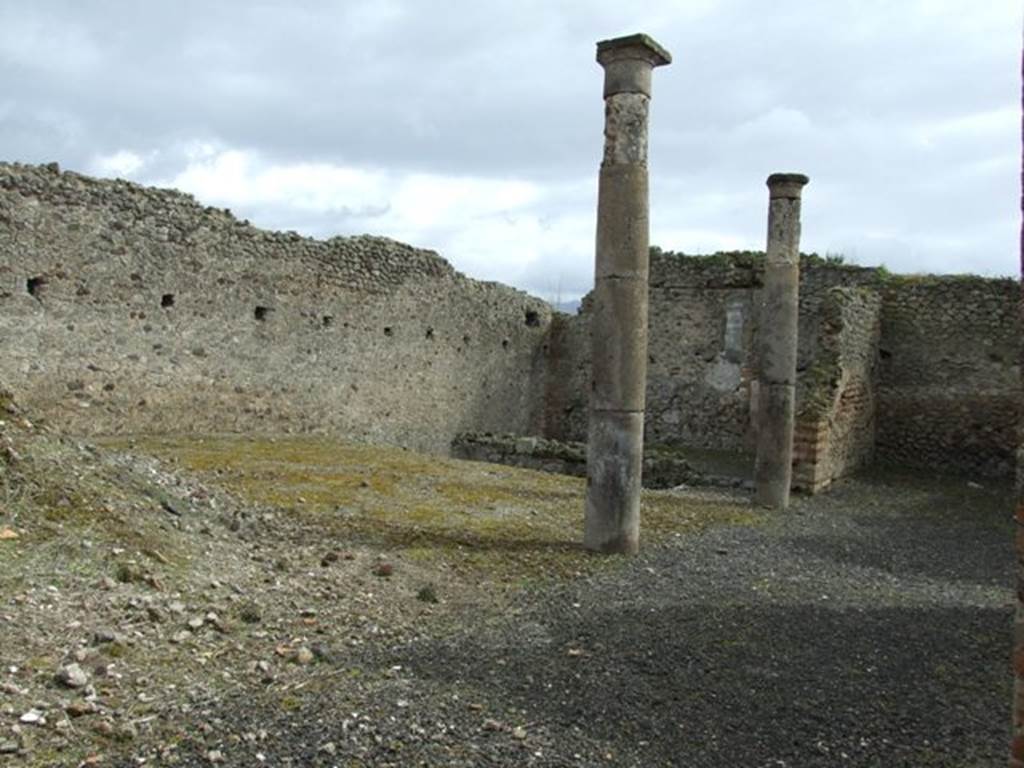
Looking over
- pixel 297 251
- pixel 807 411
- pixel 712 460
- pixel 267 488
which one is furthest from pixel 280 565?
pixel 712 460

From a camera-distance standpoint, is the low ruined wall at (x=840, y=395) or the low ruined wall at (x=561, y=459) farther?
the low ruined wall at (x=561, y=459)

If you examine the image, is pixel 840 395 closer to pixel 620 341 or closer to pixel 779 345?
pixel 779 345

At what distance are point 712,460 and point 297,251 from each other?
790 cm

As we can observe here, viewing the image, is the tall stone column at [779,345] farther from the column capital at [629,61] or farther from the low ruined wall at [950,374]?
the low ruined wall at [950,374]

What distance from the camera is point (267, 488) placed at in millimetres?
9500

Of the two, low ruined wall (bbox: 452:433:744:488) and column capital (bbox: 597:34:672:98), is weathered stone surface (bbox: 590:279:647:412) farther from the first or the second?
low ruined wall (bbox: 452:433:744:488)

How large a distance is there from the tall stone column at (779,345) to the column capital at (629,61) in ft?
13.4

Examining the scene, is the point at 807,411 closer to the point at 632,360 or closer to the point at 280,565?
the point at 632,360

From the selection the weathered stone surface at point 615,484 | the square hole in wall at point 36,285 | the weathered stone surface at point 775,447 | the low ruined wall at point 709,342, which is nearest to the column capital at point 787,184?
the weathered stone surface at point 775,447

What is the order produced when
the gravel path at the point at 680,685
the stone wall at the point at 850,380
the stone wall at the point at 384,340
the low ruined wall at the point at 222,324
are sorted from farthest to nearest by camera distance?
the stone wall at the point at 850,380 → the stone wall at the point at 384,340 → the low ruined wall at the point at 222,324 → the gravel path at the point at 680,685

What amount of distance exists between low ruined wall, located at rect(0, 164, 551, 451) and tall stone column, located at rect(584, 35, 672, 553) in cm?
738

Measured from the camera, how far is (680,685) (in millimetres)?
4723

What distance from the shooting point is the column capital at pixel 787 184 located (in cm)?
1135

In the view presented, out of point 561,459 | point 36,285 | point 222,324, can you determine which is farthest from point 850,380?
point 36,285
